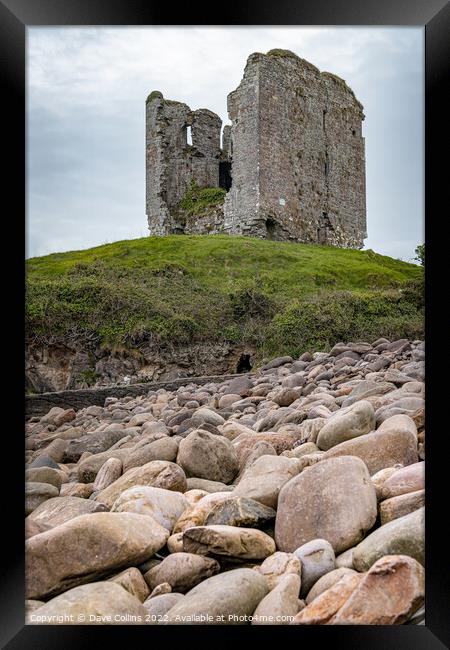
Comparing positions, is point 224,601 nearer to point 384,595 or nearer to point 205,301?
point 384,595

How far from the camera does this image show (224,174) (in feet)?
76.5

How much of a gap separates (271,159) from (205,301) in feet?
33.1

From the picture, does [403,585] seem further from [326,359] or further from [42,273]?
[42,273]

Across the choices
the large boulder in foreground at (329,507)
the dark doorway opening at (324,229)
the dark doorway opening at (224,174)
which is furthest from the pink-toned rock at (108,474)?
the dark doorway opening at (224,174)

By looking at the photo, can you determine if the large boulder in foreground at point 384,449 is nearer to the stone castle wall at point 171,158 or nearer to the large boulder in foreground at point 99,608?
the large boulder in foreground at point 99,608

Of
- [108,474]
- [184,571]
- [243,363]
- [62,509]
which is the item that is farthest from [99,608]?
[243,363]

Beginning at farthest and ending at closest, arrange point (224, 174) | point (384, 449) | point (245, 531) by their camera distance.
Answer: point (224, 174), point (384, 449), point (245, 531)

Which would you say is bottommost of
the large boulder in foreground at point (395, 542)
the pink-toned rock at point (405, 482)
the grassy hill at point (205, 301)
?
the large boulder in foreground at point (395, 542)

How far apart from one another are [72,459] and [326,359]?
2999mm

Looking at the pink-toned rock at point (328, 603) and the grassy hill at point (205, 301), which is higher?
the grassy hill at point (205, 301)

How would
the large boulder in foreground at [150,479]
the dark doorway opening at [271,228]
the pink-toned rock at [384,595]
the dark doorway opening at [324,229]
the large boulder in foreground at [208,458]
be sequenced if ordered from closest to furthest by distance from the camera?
the pink-toned rock at [384,595] < the large boulder in foreground at [150,479] < the large boulder in foreground at [208,458] < the dark doorway opening at [271,228] < the dark doorway opening at [324,229]

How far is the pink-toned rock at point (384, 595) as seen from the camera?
202 cm

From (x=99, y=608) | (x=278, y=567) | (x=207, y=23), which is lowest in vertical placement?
(x=99, y=608)

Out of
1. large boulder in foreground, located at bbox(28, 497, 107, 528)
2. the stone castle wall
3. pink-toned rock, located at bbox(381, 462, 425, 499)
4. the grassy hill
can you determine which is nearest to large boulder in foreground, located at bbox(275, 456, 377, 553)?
pink-toned rock, located at bbox(381, 462, 425, 499)
